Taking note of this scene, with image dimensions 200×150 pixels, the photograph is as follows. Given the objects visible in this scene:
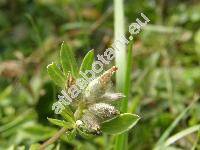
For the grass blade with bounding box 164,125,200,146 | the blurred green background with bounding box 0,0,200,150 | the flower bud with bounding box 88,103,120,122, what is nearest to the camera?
the flower bud with bounding box 88,103,120,122

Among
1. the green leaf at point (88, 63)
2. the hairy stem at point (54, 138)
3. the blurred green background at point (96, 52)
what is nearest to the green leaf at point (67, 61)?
the green leaf at point (88, 63)

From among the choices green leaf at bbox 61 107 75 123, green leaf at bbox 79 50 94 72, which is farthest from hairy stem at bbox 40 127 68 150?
green leaf at bbox 79 50 94 72

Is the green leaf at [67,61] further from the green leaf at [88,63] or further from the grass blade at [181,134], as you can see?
the grass blade at [181,134]

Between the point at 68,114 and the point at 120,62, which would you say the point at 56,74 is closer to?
the point at 68,114

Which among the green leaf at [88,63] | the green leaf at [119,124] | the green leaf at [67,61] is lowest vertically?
the green leaf at [119,124]

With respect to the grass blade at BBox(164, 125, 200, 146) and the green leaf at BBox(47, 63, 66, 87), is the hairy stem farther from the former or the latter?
the grass blade at BBox(164, 125, 200, 146)

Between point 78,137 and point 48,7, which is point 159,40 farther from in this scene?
point 78,137

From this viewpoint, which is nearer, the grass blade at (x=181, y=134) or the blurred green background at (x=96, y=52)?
the grass blade at (x=181, y=134)
